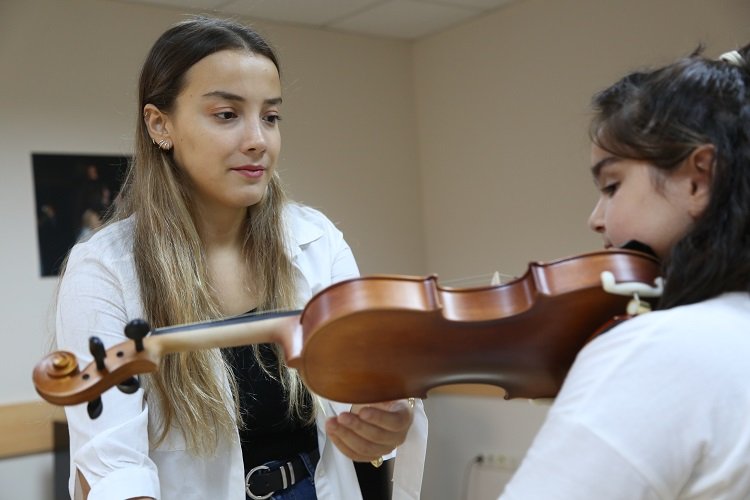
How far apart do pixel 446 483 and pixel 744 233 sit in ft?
11.7

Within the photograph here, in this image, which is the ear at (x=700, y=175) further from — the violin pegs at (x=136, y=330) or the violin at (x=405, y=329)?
the violin pegs at (x=136, y=330)

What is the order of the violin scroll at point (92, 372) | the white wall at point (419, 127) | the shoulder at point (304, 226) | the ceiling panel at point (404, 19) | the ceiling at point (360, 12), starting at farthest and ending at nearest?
1. the ceiling panel at point (404, 19)
2. the ceiling at point (360, 12)
3. the white wall at point (419, 127)
4. the shoulder at point (304, 226)
5. the violin scroll at point (92, 372)

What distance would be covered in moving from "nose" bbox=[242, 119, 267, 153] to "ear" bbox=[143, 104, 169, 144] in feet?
0.54

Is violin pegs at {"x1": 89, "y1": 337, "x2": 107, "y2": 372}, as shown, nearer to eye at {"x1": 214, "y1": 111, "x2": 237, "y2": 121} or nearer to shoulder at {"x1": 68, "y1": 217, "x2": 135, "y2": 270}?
shoulder at {"x1": 68, "y1": 217, "x2": 135, "y2": 270}

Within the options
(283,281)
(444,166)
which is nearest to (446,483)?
(444,166)

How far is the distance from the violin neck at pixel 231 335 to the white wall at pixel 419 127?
247cm

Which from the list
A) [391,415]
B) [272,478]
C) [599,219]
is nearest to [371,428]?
[391,415]

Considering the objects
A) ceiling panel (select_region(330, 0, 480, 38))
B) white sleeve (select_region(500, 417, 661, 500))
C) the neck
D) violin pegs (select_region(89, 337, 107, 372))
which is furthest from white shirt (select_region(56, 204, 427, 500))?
ceiling panel (select_region(330, 0, 480, 38))

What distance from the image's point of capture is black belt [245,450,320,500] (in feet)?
4.91

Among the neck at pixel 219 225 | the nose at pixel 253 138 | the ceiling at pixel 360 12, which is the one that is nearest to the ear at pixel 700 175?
the nose at pixel 253 138

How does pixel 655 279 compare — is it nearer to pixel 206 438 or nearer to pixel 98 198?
pixel 206 438

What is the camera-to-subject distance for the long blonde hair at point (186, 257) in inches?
57.3

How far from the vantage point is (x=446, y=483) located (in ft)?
14.1

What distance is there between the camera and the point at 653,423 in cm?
81
